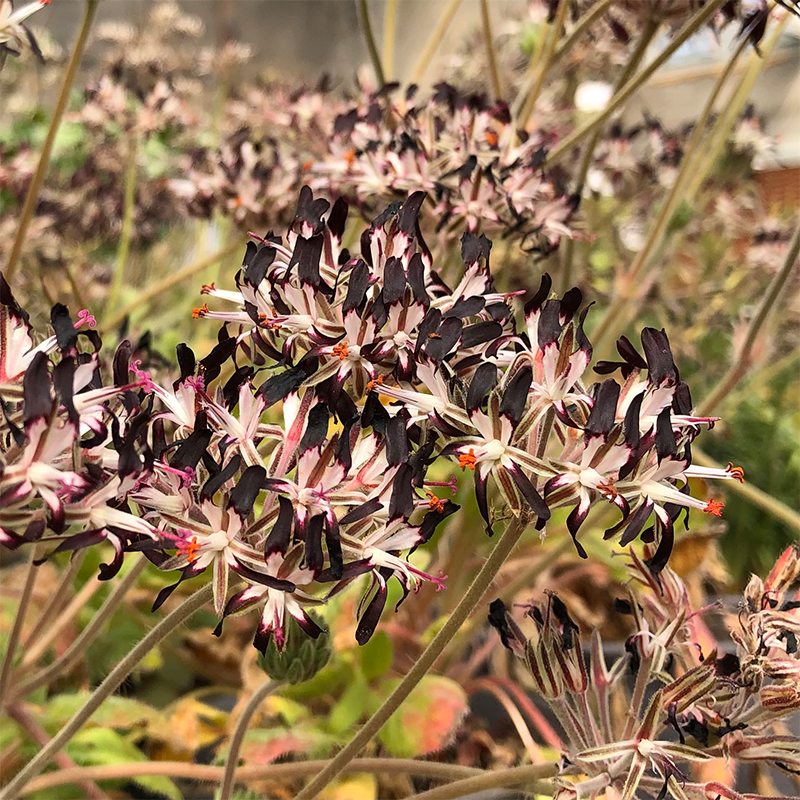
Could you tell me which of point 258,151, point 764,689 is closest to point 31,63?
point 258,151

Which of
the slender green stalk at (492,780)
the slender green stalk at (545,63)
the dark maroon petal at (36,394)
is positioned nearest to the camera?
the dark maroon petal at (36,394)

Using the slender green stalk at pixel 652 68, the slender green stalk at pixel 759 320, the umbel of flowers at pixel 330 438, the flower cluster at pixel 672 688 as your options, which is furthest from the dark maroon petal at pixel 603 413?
the slender green stalk at pixel 652 68

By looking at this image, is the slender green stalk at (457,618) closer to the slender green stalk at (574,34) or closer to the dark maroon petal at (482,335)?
the dark maroon petal at (482,335)

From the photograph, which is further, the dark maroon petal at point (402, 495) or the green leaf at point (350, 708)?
the green leaf at point (350, 708)

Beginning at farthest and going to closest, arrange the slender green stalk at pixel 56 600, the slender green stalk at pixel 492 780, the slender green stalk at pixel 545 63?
the slender green stalk at pixel 545 63
the slender green stalk at pixel 56 600
the slender green stalk at pixel 492 780

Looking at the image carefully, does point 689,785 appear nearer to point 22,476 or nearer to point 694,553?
point 22,476

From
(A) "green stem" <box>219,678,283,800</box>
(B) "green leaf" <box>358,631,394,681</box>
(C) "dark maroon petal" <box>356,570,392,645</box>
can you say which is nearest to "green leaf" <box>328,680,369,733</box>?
(B) "green leaf" <box>358,631,394,681</box>
